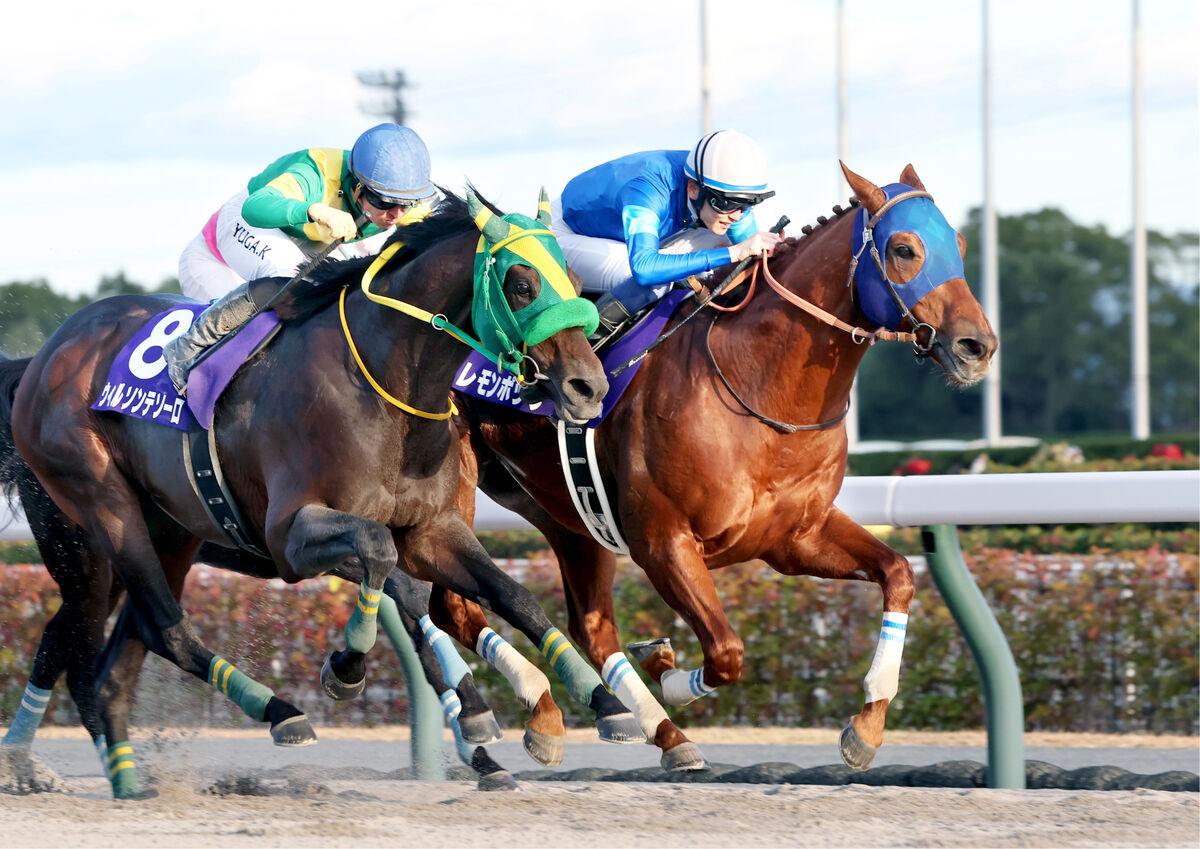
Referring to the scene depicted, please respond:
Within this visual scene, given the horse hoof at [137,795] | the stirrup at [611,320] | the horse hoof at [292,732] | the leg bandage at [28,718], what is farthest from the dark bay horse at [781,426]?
the leg bandage at [28,718]

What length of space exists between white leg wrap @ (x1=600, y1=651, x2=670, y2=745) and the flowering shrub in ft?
5.29

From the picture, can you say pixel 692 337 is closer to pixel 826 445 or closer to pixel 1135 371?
pixel 826 445

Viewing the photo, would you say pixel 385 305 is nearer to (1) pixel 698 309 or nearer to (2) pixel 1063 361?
(1) pixel 698 309

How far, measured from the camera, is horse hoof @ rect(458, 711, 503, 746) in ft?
13.3

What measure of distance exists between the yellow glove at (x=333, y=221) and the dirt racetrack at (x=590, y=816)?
1.52 m

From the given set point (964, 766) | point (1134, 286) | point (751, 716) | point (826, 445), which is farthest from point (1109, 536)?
point (1134, 286)

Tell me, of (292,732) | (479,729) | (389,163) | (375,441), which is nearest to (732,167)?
(389,163)

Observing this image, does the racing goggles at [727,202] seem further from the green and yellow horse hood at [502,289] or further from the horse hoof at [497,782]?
Result: the horse hoof at [497,782]

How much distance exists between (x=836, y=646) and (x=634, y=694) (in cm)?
183

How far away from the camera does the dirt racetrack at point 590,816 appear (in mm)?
3557

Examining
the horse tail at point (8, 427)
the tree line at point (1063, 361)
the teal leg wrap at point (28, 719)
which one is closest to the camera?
the teal leg wrap at point (28, 719)

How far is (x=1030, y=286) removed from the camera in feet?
157

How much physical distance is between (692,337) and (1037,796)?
154 centimetres

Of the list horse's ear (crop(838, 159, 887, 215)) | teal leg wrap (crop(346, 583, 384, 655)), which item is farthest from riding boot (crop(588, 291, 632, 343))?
teal leg wrap (crop(346, 583, 384, 655))
